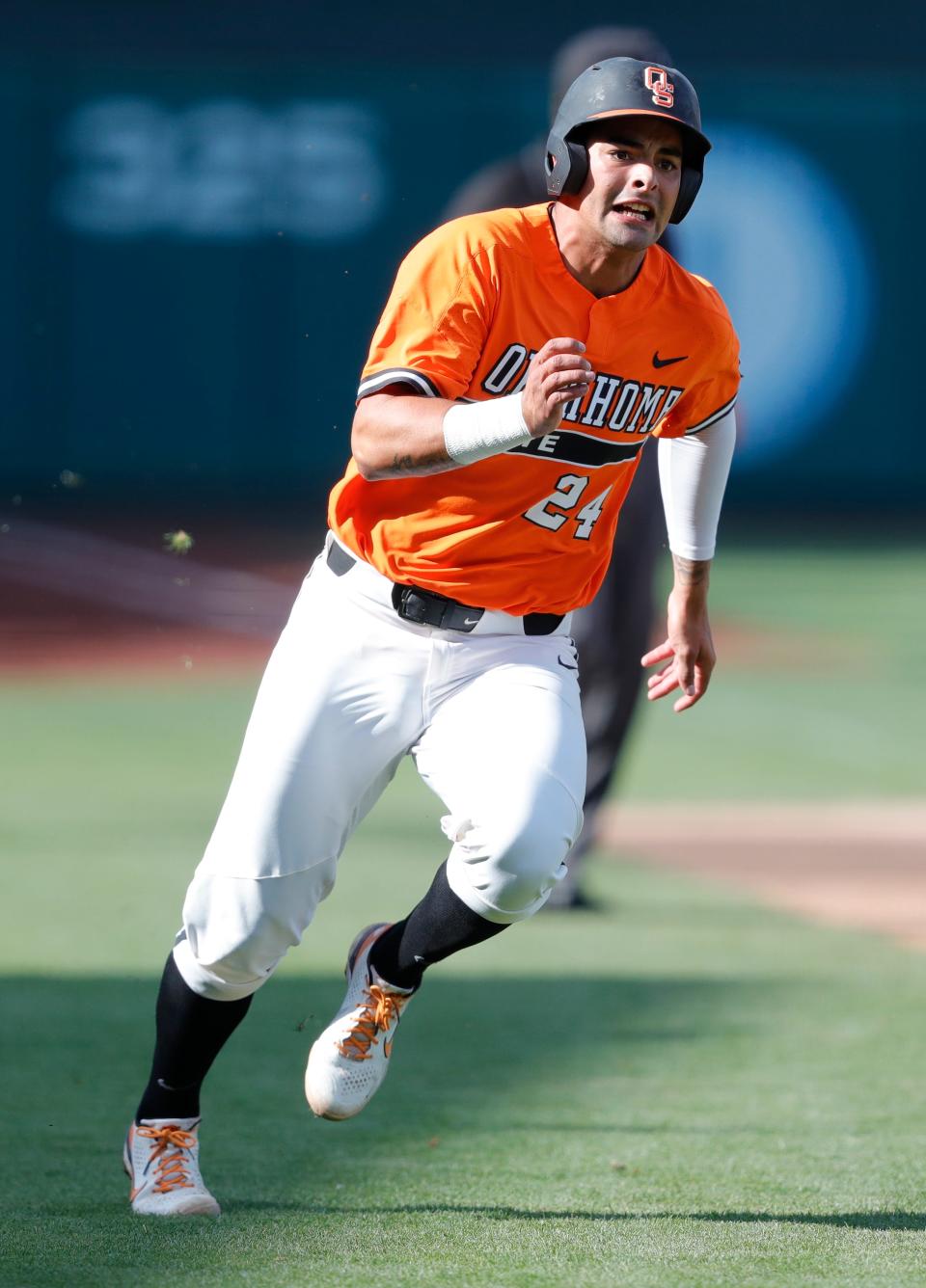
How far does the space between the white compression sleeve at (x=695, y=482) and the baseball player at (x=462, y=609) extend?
0.12 meters

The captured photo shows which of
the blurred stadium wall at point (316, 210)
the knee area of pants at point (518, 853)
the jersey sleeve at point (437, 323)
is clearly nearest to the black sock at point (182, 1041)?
the knee area of pants at point (518, 853)

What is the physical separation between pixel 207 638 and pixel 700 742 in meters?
5.73

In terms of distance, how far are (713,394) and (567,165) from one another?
550 millimetres

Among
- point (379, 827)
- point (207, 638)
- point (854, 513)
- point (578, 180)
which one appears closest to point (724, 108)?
point (854, 513)

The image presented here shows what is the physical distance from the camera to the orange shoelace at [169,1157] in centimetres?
364

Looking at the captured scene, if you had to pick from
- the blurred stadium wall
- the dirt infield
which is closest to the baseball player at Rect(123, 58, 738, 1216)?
the dirt infield

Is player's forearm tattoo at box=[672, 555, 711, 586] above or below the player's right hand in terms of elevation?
below

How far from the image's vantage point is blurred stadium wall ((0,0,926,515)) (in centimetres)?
2036

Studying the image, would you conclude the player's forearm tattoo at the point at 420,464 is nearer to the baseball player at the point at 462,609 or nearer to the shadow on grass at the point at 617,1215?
the baseball player at the point at 462,609

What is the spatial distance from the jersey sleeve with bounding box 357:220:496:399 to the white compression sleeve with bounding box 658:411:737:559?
620mm

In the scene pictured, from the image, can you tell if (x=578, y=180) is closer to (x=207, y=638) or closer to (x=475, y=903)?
(x=475, y=903)

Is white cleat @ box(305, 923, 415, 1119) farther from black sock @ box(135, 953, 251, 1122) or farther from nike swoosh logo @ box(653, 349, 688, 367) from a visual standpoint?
nike swoosh logo @ box(653, 349, 688, 367)

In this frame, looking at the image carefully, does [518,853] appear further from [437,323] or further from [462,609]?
[437,323]

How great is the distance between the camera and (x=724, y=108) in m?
20.7
